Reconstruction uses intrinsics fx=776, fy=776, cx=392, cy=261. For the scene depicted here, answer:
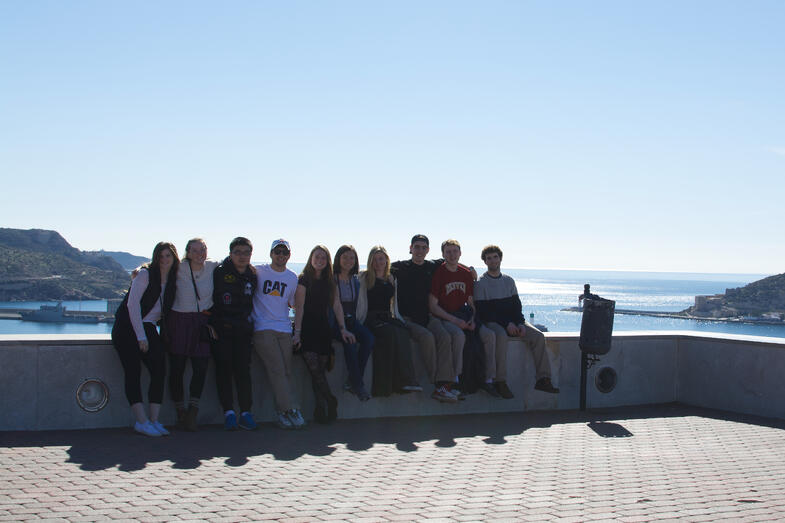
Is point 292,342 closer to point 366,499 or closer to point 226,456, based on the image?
point 226,456

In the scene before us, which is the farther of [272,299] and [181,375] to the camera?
[272,299]

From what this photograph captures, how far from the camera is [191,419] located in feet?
23.5

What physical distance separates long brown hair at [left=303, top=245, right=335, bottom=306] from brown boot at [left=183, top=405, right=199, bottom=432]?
1667mm

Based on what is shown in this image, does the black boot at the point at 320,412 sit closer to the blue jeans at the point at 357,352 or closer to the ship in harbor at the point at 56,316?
the blue jeans at the point at 357,352

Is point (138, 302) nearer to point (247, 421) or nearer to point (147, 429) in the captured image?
point (147, 429)

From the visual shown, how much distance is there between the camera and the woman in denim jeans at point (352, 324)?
26.1 ft

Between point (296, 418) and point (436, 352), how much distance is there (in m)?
1.74

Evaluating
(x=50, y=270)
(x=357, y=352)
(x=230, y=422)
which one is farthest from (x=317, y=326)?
(x=50, y=270)

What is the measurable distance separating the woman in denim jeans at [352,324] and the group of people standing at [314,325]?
0.01 m

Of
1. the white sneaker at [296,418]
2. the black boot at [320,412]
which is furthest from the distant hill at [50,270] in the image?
the white sneaker at [296,418]

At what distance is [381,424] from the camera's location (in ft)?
25.8

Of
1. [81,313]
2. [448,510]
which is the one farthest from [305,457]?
[81,313]

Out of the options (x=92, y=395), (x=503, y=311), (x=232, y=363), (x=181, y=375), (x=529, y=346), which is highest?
(x=503, y=311)

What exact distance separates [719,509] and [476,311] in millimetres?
4432
